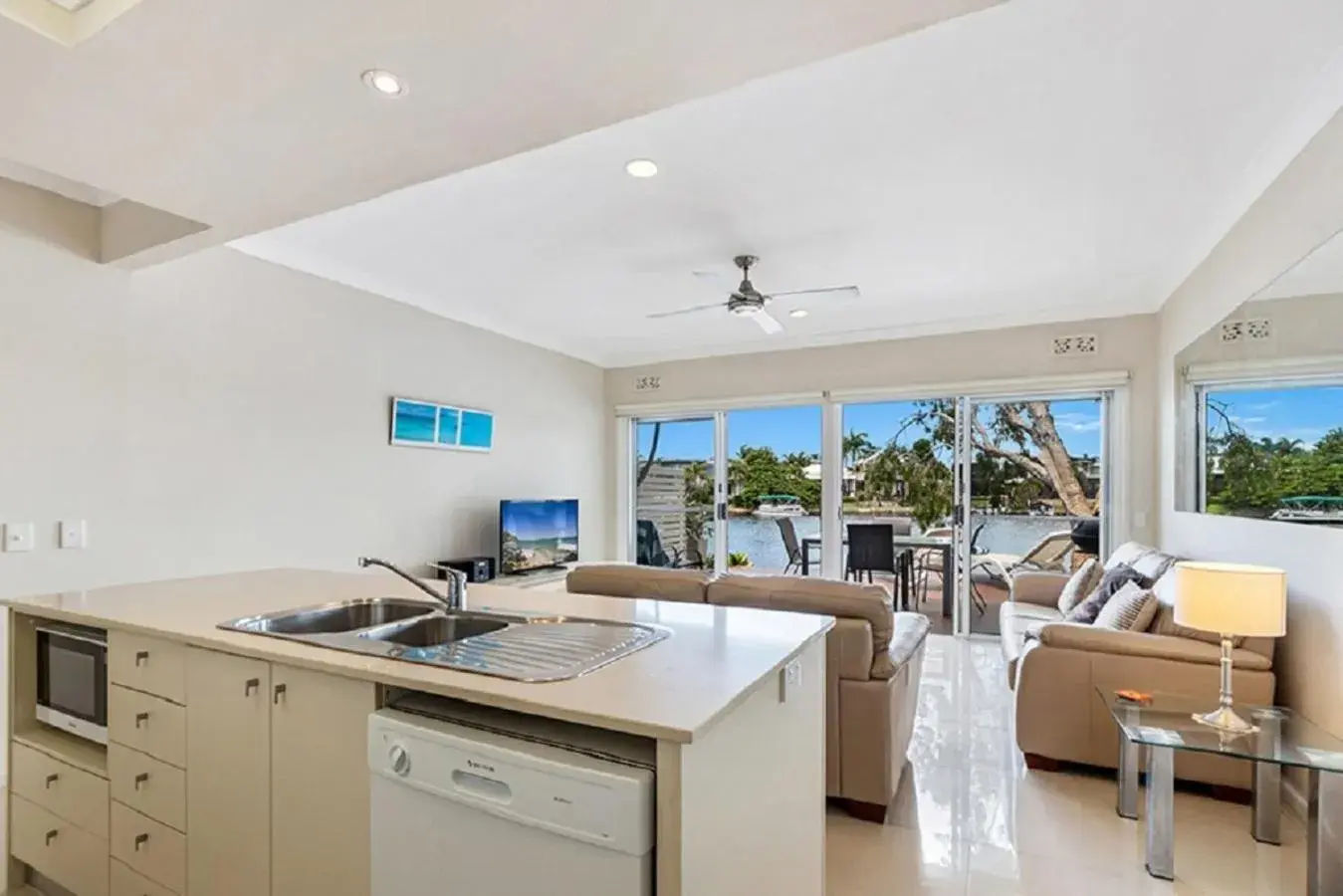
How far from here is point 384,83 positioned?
1800 mm

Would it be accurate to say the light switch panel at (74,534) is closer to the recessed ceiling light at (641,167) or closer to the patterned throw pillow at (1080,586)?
the recessed ceiling light at (641,167)

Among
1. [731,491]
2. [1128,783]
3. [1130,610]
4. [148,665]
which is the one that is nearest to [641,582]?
[148,665]

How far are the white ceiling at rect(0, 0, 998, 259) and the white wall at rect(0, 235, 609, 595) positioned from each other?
1.18m

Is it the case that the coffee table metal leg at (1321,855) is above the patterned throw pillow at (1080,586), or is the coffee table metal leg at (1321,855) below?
below

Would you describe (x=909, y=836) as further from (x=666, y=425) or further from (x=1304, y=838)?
(x=666, y=425)

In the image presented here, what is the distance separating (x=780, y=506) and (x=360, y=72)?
5435 mm

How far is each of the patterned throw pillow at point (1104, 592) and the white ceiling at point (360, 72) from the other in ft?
10.3

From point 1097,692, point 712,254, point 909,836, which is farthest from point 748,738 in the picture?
point 712,254

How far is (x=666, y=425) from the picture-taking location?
7199 mm

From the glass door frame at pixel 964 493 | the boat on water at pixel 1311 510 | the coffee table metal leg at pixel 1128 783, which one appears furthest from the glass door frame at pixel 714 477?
the boat on water at pixel 1311 510

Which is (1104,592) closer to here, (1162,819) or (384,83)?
(1162,819)

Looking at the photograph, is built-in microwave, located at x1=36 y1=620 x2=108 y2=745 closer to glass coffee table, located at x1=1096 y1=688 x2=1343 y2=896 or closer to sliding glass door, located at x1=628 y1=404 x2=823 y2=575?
glass coffee table, located at x1=1096 y1=688 x2=1343 y2=896

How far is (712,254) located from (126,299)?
3062mm

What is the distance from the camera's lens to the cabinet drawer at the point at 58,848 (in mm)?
1925
